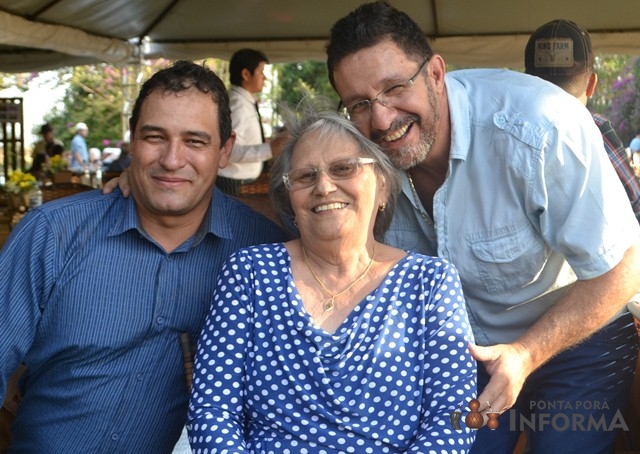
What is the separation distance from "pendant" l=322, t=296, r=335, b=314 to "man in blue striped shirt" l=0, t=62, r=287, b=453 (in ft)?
1.37

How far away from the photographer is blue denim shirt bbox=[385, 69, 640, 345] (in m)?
2.24

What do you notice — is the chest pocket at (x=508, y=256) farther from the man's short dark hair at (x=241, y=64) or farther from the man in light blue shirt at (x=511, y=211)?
the man's short dark hair at (x=241, y=64)

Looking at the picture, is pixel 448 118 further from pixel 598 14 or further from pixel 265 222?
pixel 598 14

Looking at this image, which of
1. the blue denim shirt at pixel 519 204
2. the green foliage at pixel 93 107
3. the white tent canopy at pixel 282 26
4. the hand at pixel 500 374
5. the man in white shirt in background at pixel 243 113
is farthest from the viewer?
the green foliage at pixel 93 107

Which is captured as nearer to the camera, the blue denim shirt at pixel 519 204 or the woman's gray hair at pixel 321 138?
the blue denim shirt at pixel 519 204

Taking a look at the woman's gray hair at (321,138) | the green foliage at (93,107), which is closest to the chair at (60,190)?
the woman's gray hair at (321,138)

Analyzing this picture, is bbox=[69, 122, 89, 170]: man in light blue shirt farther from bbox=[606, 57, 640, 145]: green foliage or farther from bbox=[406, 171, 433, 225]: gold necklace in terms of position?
bbox=[406, 171, 433, 225]: gold necklace

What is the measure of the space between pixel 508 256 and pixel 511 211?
0.13 metres

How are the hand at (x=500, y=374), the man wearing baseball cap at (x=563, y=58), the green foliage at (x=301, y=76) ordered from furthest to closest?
the green foliage at (x=301, y=76) → the man wearing baseball cap at (x=563, y=58) → the hand at (x=500, y=374)

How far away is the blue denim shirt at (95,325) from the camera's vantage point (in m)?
2.39

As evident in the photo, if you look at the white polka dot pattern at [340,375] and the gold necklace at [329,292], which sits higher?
the gold necklace at [329,292]

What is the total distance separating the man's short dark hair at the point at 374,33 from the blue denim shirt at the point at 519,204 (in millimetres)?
186

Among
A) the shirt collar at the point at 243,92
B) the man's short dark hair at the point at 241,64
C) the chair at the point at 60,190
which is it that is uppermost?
the man's short dark hair at the point at 241,64

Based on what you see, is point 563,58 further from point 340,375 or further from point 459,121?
point 340,375
